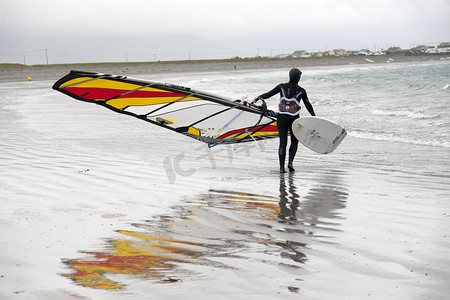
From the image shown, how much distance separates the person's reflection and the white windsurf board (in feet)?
2.46

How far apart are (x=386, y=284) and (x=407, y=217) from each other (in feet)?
4.78

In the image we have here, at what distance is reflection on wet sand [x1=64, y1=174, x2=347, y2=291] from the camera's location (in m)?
2.97

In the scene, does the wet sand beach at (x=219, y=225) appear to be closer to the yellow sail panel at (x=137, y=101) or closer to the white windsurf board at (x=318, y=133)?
the white windsurf board at (x=318, y=133)

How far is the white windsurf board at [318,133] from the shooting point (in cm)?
646

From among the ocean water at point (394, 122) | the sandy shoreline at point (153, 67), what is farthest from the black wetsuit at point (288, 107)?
the sandy shoreline at point (153, 67)

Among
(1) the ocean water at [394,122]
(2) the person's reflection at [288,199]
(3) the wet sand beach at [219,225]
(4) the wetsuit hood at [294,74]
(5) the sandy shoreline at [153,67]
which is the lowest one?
(2) the person's reflection at [288,199]

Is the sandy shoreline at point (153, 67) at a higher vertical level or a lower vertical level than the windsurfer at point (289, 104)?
higher

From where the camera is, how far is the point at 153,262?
3.09 m

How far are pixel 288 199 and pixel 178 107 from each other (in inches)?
117

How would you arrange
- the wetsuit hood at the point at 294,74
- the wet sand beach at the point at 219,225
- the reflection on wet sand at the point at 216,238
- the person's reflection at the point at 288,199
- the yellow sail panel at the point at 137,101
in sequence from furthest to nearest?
the yellow sail panel at the point at 137,101
the wetsuit hood at the point at 294,74
the person's reflection at the point at 288,199
the reflection on wet sand at the point at 216,238
the wet sand beach at the point at 219,225

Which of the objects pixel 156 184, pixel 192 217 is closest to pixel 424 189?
pixel 192 217

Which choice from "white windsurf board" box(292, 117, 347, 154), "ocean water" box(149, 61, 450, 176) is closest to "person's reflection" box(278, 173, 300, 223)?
"white windsurf board" box(292, 117, 347, 154)

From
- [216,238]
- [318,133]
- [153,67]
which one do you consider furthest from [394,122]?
[153,67]

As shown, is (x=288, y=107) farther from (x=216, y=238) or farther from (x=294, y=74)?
(x=216, y=238)
